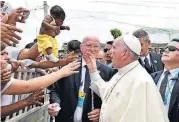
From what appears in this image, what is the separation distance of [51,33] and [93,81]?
1.25 metres

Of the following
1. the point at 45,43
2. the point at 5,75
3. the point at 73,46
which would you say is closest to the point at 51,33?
the point at 45,43

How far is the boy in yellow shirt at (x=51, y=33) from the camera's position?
4.80 meters

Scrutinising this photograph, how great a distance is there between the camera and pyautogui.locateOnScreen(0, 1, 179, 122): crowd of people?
3.16 m

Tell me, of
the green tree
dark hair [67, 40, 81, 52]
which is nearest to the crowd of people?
dark hair [67, 40, 81, 52]

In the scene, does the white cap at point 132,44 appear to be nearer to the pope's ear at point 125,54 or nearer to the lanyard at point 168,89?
the pope's ear at point 125,54

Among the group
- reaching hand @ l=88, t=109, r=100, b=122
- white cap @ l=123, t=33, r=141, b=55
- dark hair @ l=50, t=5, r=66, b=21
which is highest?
dark hair @ l=50, t=5, r=66, b=21

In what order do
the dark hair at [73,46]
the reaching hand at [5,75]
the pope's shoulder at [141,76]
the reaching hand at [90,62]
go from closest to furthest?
the reaching hand at [5,75], the pope's shoulder at [141,76], the reaching hand at [90,62], the dark hair at [73,46]

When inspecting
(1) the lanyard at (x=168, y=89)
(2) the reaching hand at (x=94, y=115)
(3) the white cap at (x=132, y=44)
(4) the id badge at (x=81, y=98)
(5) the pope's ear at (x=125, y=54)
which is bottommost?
(2) the reaching hand at (x=94, y=115)

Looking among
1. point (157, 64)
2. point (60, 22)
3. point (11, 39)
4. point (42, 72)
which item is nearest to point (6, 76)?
point (11, 39)

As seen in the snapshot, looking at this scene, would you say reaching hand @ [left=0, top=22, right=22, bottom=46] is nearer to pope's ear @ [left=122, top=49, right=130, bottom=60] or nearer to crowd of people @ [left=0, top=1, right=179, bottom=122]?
crowd of people @ [left=0, top=1, right=179, bottom=122]

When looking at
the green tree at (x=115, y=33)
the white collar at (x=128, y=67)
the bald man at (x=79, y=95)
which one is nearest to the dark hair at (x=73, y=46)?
the bald man at (x=79, y=95)

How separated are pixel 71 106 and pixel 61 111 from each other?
0.23 meters

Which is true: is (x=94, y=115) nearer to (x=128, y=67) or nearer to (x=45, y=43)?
(x=128, y=67)

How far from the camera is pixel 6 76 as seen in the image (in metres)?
2.59
